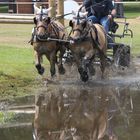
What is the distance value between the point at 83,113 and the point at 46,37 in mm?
3695

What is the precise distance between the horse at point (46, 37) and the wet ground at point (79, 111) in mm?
629

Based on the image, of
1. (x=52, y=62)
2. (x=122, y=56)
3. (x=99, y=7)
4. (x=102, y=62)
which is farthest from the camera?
(x=122, y=56)

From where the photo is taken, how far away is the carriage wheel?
17031 millimetres

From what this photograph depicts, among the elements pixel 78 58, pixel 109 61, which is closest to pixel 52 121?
pixel 78 58

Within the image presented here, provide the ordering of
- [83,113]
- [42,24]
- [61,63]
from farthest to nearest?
Result: [61,63] → [42,24] → [83,113]

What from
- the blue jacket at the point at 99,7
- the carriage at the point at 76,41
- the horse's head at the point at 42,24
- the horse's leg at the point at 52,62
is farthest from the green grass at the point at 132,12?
the horse's head at the point at 42,24

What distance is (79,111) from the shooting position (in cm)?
1077

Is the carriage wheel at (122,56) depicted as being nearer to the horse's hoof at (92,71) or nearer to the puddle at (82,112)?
the horse's hoof at (92,71)

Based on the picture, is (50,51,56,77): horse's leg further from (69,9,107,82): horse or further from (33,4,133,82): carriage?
(69,9,107,82): horse

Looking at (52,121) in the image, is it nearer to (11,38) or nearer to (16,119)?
(16,119)

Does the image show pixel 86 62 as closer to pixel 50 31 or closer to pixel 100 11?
pixel 50 31

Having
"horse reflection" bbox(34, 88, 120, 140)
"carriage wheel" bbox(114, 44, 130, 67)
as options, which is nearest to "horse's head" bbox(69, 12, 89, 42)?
"horse reflection" bbox(34, 88, 120, 140)

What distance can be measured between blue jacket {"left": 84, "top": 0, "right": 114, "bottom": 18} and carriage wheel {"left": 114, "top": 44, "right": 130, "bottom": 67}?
110 cm

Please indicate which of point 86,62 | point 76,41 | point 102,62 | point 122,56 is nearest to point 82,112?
point 76,41
